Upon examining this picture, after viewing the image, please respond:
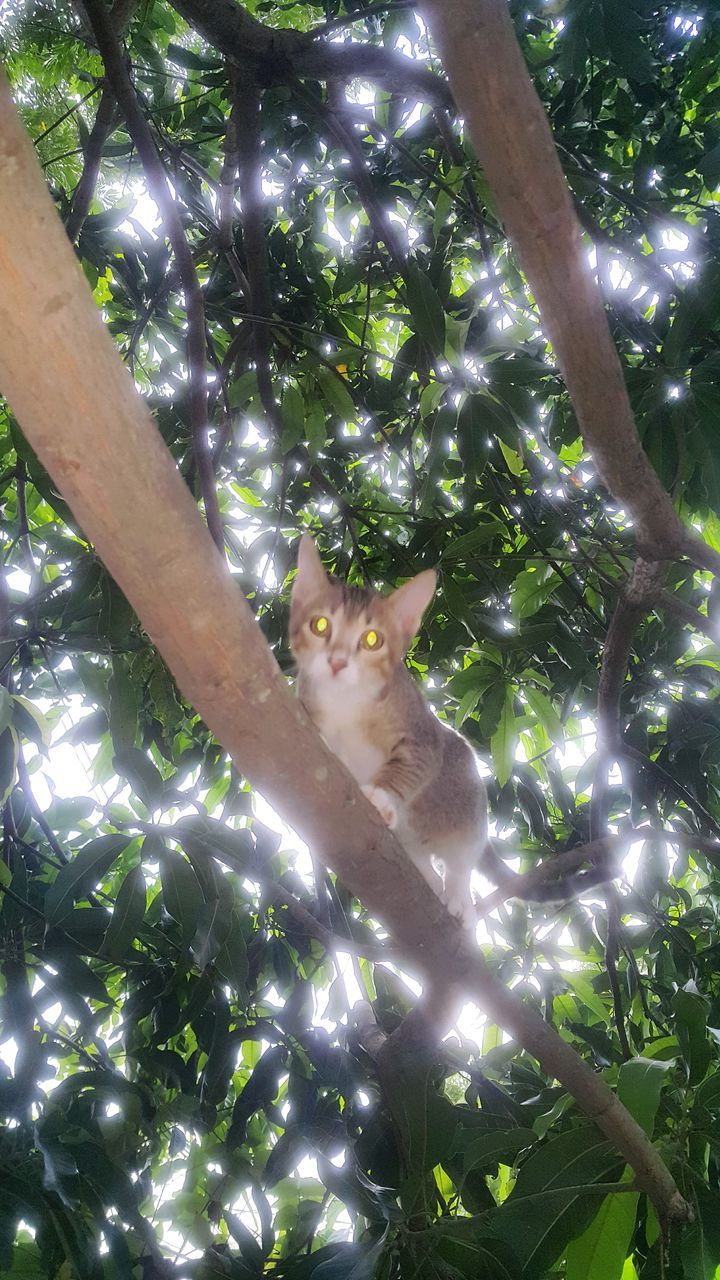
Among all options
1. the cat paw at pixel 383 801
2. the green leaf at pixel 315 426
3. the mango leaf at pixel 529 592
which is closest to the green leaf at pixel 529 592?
the mango leaf at pixel 529 592

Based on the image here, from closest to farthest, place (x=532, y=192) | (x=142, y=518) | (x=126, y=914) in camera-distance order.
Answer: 1. (x=142, y=518)
2. (x=532, y=192)
3. (x=126, y=914)

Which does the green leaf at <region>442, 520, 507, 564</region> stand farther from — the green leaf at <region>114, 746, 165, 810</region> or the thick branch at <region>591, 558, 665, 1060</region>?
the green leaf at <region>114, 746, 165, 810</region>

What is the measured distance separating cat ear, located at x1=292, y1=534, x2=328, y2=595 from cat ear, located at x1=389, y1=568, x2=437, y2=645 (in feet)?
0.89

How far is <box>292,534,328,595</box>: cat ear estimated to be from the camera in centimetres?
266

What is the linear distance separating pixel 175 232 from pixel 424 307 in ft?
2.28

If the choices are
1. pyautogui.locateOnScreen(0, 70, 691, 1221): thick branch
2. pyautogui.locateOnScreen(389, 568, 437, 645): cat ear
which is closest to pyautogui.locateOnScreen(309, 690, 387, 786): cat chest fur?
pyautogui.locateOnScreen(389, 568, 437, 645): cat ear

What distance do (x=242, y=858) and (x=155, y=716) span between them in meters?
0.94

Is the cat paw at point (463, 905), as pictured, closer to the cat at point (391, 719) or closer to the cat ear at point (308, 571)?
the cat at point (391, 719)

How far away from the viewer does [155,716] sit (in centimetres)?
292

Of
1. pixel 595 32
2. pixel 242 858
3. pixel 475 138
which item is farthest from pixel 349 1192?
pixel 595 32

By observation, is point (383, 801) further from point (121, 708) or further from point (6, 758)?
point (6, 758)

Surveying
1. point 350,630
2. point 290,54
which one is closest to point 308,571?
point 350,630

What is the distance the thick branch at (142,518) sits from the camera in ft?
Answer: 2.78

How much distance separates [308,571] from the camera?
2.69 meters
